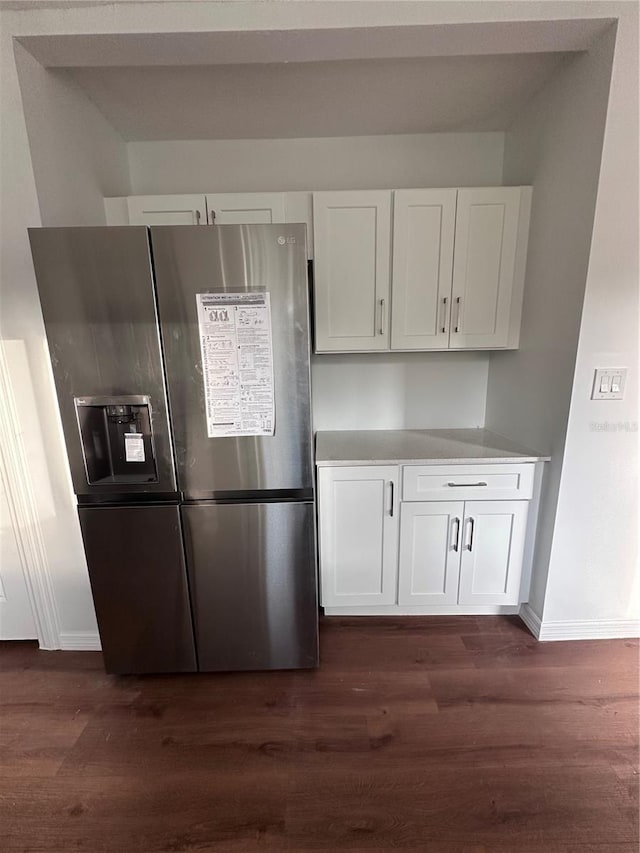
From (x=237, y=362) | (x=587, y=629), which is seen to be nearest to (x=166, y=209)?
(x=237, y=362)

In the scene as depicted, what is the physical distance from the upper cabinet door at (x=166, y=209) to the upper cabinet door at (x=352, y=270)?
59 cm

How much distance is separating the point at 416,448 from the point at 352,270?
38.6 inches

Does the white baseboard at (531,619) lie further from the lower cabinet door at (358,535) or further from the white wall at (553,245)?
the lower cabinet door at (358,535)

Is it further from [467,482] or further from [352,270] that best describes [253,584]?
[352,270]

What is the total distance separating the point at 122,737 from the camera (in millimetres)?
1446

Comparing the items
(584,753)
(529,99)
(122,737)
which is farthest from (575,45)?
(122,737)

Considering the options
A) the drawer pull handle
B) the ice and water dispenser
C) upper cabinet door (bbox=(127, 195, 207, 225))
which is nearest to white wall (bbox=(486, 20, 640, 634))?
the drawer pull handle

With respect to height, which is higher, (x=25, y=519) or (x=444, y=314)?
(x=444, y=314)

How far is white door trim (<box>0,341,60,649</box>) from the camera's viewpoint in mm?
1589

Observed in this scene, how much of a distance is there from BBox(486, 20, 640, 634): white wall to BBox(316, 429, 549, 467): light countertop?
0.16 meters

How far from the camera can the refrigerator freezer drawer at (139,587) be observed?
1.50m

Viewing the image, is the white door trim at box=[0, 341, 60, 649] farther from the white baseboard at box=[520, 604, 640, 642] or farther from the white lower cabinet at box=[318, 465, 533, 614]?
the white baseboard at box=[520, 604, 640, 642]

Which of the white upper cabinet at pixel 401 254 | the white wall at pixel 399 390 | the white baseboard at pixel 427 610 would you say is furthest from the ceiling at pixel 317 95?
the white baseboard at pixel 427 610

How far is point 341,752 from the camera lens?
1369 millimetres
